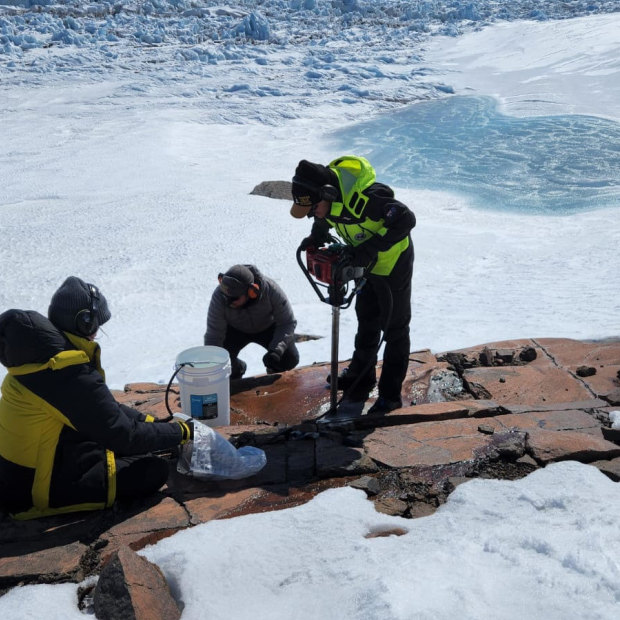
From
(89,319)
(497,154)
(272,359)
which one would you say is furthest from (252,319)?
(497,154)

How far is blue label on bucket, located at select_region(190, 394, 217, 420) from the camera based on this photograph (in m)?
3.28

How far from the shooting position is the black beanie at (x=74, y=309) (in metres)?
2.36

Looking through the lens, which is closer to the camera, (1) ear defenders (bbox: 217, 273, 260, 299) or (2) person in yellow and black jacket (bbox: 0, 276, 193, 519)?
(2) person in yellow and black jacket (bbox: 0, 276, 193, 519)

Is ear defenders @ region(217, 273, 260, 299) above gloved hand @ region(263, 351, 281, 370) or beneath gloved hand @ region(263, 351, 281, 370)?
above

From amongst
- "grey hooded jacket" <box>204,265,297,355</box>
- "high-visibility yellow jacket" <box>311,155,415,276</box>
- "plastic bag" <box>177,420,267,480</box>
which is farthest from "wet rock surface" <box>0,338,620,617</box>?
"high-visibility yellow jacket" <box>311,155,415,276</box>

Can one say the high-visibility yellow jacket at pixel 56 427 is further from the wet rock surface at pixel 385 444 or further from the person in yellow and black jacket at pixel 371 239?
the person in yellow and black jacket at pixel 371 239

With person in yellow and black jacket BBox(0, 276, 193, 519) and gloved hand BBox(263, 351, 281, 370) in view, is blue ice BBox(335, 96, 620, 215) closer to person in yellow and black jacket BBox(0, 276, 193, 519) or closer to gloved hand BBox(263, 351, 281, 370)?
gloved hand BBox(263, 351, 281, 370)

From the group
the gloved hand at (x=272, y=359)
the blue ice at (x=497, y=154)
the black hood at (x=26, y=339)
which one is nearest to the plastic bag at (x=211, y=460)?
the black hood at (x=26, y=339)

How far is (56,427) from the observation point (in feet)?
7.87

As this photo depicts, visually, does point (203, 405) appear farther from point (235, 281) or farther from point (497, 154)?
point (497, 154)

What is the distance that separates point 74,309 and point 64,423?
400mm

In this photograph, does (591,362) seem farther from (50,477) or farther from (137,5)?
(137,5)

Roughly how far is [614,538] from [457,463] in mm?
766

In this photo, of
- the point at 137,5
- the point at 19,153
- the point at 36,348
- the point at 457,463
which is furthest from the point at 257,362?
the point at 137,5
